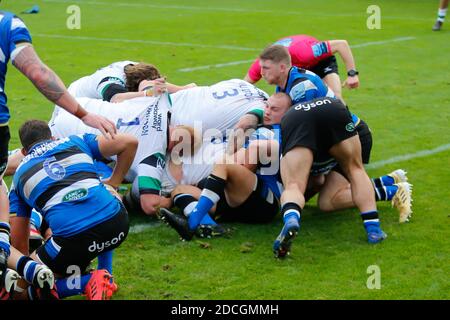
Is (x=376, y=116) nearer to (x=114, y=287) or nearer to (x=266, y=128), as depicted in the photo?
(x=266, y=128)

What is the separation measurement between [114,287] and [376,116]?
19.6ft

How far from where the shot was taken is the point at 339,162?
6309 millimetres

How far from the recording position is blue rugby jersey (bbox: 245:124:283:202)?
21.4ft

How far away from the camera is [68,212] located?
5176 millimetres

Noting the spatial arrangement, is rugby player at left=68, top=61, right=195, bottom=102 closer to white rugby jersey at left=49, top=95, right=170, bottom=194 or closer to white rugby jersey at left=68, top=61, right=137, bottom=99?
white rugby jersey at left=68, top=61, right=137, bottom=99

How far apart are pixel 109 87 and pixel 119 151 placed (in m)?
1.89

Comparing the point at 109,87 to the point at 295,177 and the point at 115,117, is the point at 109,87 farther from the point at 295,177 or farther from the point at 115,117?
the point at 295,177

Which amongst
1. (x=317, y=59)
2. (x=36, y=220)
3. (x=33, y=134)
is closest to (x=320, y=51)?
(x=317, y=59)

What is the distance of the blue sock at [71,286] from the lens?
5.17 metres

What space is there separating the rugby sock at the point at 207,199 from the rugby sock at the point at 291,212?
619 mm

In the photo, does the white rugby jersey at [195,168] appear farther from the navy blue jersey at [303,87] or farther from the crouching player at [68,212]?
the crouching player at [68,212]

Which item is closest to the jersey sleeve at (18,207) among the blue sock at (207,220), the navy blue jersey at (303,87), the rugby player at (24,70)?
the rugby player at (24,70)

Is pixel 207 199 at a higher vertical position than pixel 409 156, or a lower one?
higher
